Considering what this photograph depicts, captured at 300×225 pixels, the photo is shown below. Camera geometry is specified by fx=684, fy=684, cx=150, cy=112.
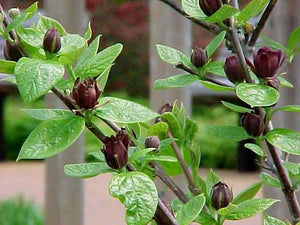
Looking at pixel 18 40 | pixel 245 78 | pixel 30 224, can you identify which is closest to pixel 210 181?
pixel 245 78

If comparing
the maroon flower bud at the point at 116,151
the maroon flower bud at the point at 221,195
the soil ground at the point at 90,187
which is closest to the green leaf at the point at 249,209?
the maroon flower bud at the point at 221,195

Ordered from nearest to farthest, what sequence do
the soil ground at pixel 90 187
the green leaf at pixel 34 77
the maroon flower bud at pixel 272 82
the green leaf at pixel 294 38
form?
1. the green leaf at pixel 34 77
2. the maroon flower bud at pixel 272 82
3. the green leaf at pixel 294 38
4. the soil ground at pixel 90 187

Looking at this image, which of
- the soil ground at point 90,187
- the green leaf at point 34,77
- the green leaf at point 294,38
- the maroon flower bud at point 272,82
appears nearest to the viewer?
the green leaf at point 34,77

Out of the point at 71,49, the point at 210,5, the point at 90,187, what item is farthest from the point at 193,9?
the point at 90,187

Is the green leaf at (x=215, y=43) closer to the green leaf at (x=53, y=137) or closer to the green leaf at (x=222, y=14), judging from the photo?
the green leaf at (x=222, y=14)

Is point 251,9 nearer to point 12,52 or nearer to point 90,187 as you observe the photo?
point 12,52

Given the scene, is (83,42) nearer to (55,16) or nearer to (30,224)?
(55,16)

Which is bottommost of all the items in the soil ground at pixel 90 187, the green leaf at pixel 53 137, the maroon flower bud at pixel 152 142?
the soil ground at pixel 90 187
